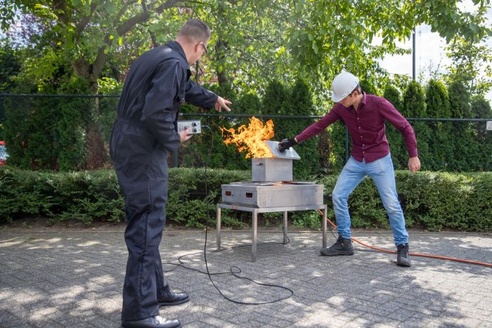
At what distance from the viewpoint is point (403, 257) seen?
5.41m

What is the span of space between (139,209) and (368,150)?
3332mm

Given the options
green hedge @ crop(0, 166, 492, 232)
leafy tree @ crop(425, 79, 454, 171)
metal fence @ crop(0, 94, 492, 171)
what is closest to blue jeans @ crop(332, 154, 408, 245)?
green hedge @ crop(0, 166, 492, 232)

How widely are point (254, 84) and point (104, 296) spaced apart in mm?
9537

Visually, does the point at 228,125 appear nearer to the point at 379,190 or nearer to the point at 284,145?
the point at 284,145

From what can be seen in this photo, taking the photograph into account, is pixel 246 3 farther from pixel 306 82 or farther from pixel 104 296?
pixel 104 296

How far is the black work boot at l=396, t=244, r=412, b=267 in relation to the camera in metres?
5.36

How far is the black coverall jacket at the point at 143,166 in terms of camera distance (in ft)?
10.7

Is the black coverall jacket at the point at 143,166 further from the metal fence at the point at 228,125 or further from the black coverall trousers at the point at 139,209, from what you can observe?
the metal fence at the point at 228,125

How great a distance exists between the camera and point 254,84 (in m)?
12.9

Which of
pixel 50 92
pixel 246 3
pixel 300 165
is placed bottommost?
pixel 300 165

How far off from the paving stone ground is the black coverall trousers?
368 mm

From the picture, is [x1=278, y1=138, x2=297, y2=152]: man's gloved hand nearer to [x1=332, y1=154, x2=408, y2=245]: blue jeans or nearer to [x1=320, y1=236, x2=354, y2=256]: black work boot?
[x1=332, y1=154, x2=408, y2=245]: blue jeans

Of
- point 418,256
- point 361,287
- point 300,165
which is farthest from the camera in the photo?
point 300,165

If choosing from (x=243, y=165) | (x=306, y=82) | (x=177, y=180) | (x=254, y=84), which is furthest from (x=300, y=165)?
(x=254, y=84)
